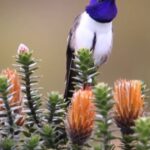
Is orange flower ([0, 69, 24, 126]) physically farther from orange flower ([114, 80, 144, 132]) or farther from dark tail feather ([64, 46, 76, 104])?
dark tail feather ([64, 46, 76, 104])

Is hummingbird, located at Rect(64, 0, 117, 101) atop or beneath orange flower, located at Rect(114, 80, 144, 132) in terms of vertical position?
atop

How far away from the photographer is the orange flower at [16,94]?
150 centimetres

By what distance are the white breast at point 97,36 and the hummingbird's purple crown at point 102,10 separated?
0.02 meters

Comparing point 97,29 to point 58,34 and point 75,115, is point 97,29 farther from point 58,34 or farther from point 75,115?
point 58,34

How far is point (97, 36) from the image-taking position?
269cm

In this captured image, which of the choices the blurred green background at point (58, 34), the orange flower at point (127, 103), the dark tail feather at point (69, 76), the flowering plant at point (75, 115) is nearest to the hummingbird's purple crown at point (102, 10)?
the dark tail feather at point (69, 76)

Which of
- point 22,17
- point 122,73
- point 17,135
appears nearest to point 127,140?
point 17,135

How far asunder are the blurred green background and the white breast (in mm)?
3312

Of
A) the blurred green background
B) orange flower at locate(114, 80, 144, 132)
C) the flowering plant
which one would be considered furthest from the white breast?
the blurred green background

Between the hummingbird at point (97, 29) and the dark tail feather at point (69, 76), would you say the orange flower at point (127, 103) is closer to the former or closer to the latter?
the dark tail feather at point (69, 76)

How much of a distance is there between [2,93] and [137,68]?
4.89 meters

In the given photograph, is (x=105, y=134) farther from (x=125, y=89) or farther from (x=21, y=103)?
(x=21, y=103)

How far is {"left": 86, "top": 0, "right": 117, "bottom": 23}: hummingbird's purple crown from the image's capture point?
2686mm

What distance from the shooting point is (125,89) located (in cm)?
145
